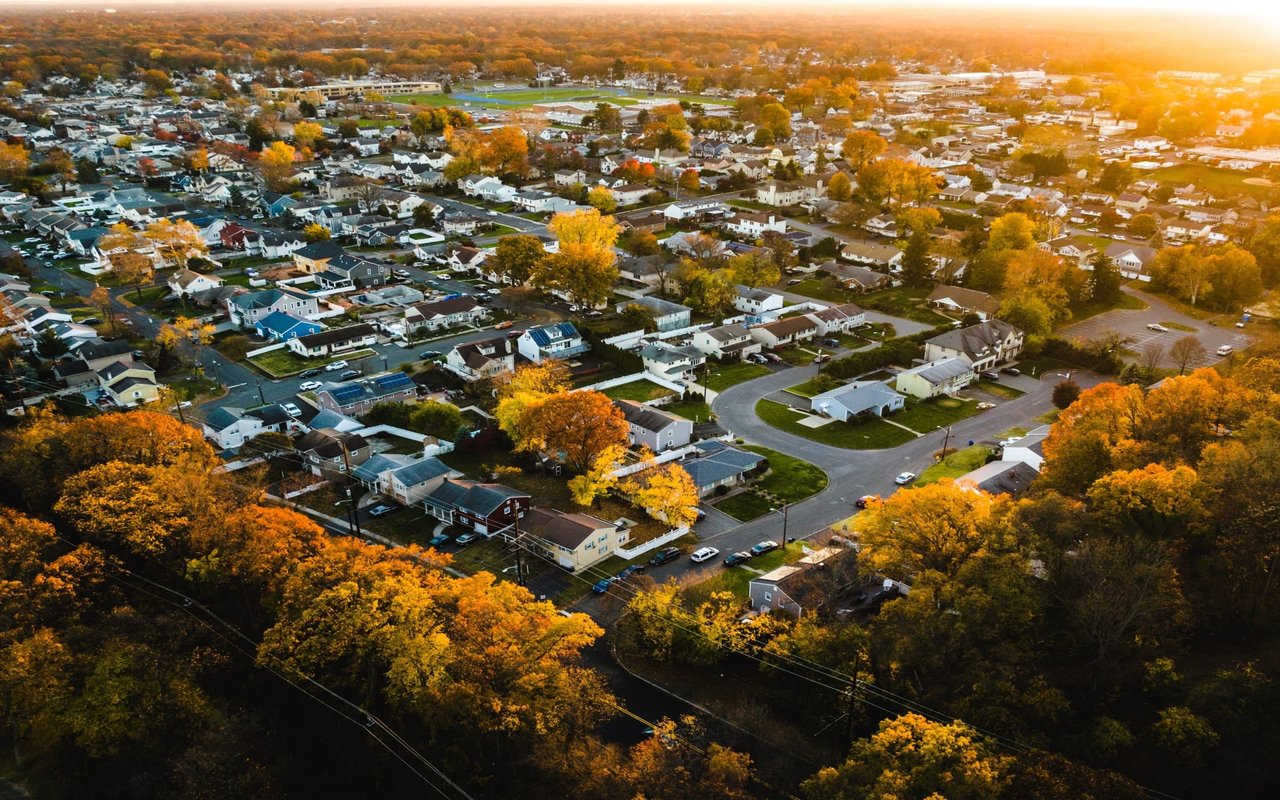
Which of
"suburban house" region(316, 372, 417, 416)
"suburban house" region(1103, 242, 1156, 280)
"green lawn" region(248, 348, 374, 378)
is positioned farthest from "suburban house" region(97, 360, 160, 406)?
"suburban house" region(1103, 242, 1156, 280)

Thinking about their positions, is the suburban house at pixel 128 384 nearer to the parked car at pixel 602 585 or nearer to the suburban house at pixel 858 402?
the parked car at pixel 602 585

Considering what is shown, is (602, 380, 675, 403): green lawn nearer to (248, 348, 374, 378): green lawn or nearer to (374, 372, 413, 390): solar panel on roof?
(374, 372, 413, 390): solar panel on roof

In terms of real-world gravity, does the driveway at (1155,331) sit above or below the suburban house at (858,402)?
above

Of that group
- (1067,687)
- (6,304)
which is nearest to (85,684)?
(1067,687)

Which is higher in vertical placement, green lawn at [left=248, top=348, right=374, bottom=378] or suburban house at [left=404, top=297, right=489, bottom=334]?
suburban house at [left=404, top=297, right=489, bottom=334]

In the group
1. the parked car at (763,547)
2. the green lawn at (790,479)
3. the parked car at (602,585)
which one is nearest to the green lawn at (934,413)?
the green lawn at (790,479)

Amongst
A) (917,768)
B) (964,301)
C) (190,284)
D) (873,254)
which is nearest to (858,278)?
(873,254)

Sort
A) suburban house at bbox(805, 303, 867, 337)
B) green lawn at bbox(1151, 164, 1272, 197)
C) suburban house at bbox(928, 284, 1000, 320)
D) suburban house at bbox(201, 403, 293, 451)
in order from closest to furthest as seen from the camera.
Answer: suburban house at bbox(201, 403, 293, 451) < suburban house at bbox(805, 303, 867, 337) < suburban house at bbox(928, 284, 1000, 320) < green lawn at bbox(1151, 164, 1272, 197)
